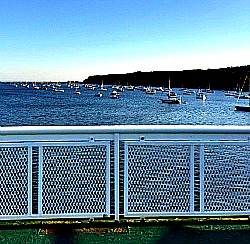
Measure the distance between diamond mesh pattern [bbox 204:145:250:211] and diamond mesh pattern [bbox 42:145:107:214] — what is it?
2.88ft

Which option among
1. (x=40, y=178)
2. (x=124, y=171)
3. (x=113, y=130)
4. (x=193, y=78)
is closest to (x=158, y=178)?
(x=124, y=171)

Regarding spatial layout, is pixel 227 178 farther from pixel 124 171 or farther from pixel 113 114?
pixel 113 114

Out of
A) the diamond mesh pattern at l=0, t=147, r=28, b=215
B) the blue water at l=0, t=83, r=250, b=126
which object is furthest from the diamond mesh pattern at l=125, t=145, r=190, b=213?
the blue water at l=0, t=83, r=250, b=126

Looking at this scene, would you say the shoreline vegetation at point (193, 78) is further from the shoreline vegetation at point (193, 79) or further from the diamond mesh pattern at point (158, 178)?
the diamond mesh pattern at point (158, 178)

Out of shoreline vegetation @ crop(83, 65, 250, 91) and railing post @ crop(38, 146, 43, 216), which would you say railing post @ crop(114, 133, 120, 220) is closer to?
railing post @ crop(38, 146, 43, 216)

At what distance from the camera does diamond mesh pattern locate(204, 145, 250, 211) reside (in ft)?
12.5

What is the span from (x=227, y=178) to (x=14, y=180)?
1.75 metres

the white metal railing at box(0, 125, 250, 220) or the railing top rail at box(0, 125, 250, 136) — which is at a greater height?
the railing top rail at box(0, 125, 250, 136)

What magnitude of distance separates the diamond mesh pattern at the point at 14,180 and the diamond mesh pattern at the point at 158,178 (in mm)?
857

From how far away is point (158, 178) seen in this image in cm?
382

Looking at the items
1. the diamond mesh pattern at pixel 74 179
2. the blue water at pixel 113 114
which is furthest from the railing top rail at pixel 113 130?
the blue water at pixel 113 114

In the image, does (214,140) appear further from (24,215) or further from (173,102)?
(173,102)

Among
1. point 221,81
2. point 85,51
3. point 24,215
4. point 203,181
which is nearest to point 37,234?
point 24,215

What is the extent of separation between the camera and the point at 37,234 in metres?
3.63
